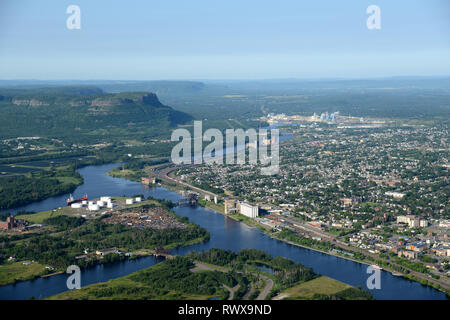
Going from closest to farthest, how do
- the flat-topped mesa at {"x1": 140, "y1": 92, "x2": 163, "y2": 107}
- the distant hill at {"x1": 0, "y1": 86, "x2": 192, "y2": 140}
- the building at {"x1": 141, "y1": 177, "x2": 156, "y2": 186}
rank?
the building at {"x1": 141, "y1": 177, "x2": 156, "y2": 186}, the distant hill at {"x1": 0, "y1": 86, "x2": 192, "y2": 140}, the flat-topped mesa at {"x1": 140, "y1": 92, "x2": 163, "y2": 107}

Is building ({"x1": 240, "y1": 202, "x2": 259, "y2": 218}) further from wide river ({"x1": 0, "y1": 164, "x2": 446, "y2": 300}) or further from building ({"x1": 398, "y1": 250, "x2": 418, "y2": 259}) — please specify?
building ({"x1": 398, "y1": 250, "x2": 418, "y2": 259})

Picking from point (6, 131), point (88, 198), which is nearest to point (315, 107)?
point (6, 131)

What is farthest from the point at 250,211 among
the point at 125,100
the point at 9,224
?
the point at 125,100

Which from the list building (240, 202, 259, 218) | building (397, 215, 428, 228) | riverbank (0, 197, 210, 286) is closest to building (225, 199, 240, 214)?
building (240, 202, 259, 218)

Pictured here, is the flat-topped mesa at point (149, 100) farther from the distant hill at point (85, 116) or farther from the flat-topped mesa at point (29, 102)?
the flat-topped mesa at point (29, 102)

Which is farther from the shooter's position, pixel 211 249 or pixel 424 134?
pixel 424 134

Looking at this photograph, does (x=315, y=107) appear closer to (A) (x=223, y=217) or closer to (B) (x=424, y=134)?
(B) (x=424, y=134)

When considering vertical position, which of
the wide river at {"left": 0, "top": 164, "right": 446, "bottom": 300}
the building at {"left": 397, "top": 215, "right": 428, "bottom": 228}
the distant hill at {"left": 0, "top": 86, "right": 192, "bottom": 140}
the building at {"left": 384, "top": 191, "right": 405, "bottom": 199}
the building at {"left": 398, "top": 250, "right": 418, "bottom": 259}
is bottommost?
the wide river at {"left": 0, "top": 164, "right": 446, "bottom": 300}
